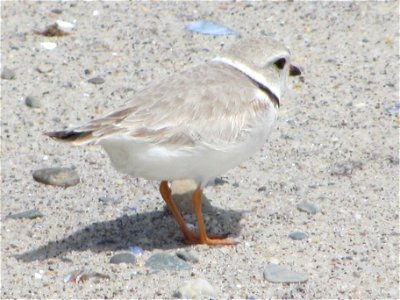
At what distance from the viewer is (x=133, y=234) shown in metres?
6.05

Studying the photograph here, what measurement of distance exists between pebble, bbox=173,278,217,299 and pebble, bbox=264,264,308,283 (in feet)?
1.21

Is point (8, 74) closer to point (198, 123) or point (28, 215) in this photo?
point (28, 215)

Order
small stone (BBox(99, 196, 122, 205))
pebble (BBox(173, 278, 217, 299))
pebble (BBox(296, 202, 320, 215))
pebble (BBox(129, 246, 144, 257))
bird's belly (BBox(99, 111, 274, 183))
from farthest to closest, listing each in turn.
Answer: small stone (BBox(99, 196, 122, 205)), pebble (BBox(296, 202, 320, 215)), pebble (BBox(129, 246, 144, 257)), bird's belly (BBox(99, 111, 274, 183)), pebble (BBox(173, 278, 217, 299))

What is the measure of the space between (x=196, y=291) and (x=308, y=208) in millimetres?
1296

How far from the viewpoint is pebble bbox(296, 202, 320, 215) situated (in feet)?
20.3

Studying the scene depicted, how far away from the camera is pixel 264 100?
5.82m

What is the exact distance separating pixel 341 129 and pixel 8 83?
9.49 feet

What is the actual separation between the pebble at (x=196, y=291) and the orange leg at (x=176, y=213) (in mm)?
642

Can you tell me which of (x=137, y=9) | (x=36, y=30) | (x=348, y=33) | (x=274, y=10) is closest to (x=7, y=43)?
(x=36, y=30)

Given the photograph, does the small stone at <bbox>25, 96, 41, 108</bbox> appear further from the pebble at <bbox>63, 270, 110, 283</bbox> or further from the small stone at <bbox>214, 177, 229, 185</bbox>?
the pebble at <bbox>63, 270, 110, 283</bbox>

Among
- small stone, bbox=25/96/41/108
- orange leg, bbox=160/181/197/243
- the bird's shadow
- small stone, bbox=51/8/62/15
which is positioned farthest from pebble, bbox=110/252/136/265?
small stone, bbox=51/8/62/15

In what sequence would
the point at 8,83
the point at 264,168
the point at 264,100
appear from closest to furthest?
the point at 264,100 → the point at 264,168 → the point at 8,83

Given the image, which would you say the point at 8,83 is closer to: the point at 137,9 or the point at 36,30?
the point at 36,30

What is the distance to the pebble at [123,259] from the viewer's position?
5.61m
